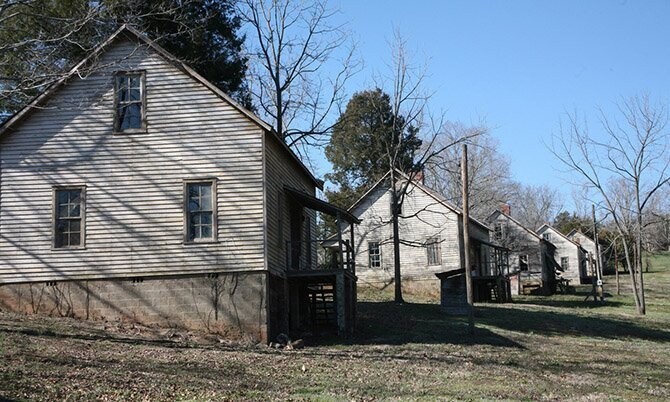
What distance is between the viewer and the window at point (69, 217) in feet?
77.8

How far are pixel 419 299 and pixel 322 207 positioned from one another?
64.5 feet

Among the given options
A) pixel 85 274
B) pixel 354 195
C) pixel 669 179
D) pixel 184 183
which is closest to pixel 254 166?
pixel 184 183

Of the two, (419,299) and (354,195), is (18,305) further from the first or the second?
(354,195)

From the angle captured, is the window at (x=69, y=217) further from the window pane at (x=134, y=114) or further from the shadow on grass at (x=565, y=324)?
the shadow on grass at (x=565, y=324)

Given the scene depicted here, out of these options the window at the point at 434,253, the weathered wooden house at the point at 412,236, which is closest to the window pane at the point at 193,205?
the weathered wooden house at the point at 412,236

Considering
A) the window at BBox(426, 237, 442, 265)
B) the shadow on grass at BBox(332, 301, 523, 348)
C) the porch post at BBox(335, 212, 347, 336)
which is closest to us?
the shadow on grass at BBox(332, 301, 523, 348)

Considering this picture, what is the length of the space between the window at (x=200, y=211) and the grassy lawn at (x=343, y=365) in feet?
9.81

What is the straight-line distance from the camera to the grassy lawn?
47.7 ft

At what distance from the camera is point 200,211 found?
23.5 m

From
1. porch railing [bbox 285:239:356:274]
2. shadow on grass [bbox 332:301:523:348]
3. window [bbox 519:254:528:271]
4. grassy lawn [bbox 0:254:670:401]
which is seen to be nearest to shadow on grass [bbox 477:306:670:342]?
grassy lawn [bbox 0:254:670:401]

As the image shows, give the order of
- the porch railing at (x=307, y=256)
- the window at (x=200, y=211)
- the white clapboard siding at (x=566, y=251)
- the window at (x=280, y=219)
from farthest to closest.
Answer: the white clapboard siding at (x=566, y=251), the porch railing at (x=307, y=256), the window at (x=280, y=219), the window at (x=200, y=211)

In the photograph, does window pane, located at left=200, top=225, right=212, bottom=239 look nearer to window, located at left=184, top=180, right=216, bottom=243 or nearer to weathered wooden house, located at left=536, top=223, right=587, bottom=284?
window, located at left=184, top=180, right=216, bottom=243

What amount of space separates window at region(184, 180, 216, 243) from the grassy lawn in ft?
9.81

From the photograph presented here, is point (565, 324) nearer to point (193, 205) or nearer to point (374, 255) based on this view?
point (193, 205)
